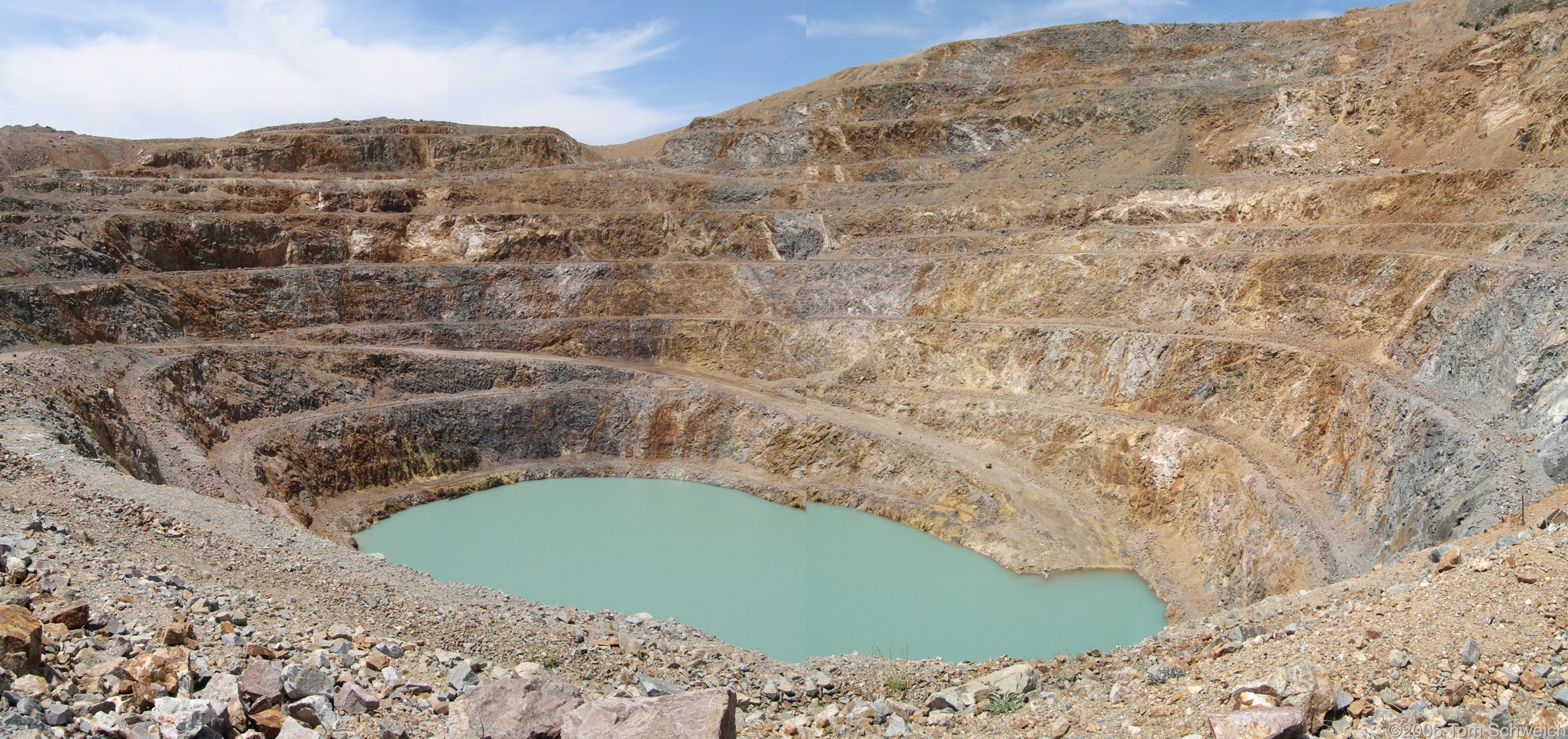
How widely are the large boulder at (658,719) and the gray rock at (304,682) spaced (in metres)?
2.34

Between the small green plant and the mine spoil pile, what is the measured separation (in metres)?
0.06

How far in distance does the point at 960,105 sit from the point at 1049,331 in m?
24.5

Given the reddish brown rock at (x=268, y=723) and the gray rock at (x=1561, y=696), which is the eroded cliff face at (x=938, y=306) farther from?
the reddish brown rock at (x=268, y=723)

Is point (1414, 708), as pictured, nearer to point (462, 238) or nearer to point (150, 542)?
point (150, 542)

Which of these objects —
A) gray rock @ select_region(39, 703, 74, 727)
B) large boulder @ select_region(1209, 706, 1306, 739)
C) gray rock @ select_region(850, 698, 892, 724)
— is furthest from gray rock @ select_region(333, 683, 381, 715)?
large boulder @ select_region(1209, 706, 1306, 739)

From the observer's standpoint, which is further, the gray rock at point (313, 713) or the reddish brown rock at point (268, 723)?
the gray rock at point (313, 713)

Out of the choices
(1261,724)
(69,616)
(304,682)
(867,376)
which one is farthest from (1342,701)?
(867,376)

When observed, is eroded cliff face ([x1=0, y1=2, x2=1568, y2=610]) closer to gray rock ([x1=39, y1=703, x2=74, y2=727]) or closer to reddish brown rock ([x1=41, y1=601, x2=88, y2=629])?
reddish brown rock ([x1=41, y1=601, x2=88, y2=629])

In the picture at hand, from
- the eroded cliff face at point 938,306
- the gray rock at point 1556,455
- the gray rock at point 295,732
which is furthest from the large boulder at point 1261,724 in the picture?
the gray rock at point 1556,455

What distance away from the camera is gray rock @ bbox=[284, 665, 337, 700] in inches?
280

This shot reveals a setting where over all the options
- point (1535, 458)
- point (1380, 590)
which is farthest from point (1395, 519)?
point (1380, 590)

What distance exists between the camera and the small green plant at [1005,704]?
8.09 meters

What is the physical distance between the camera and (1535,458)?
592 inches

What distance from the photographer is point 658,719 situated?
6.09m
